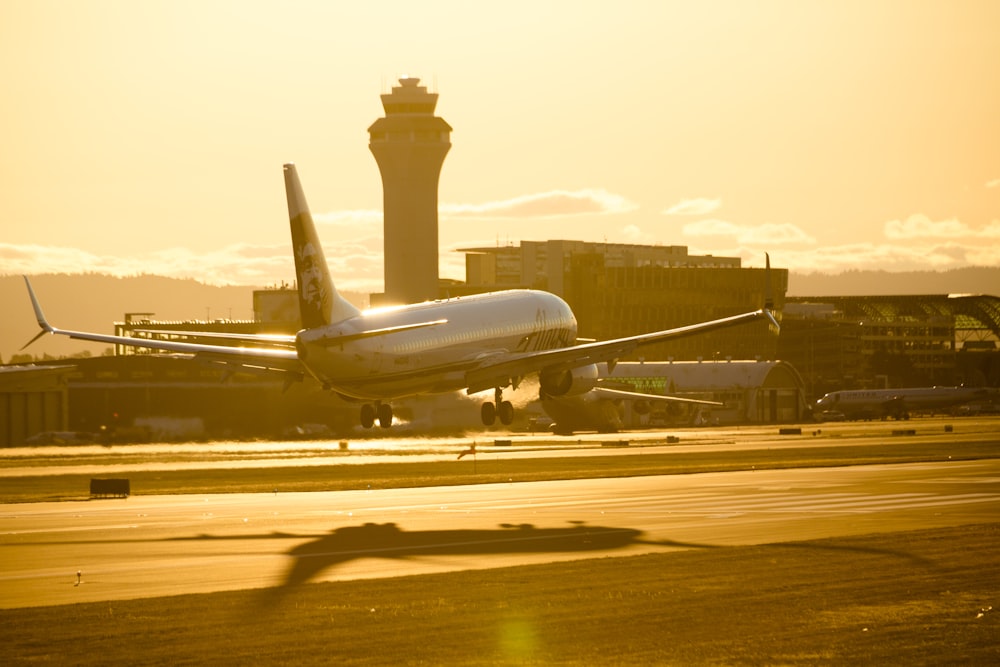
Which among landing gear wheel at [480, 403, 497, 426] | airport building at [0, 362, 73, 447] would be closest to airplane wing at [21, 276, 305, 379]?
landing gear wheel at [480, 403, 497, 426]

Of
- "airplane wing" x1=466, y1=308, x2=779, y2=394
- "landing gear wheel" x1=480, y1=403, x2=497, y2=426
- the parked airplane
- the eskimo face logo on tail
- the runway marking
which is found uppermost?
the eskimo face logo on tail

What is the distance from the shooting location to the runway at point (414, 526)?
35.7m

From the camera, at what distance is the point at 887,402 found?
191875 mm

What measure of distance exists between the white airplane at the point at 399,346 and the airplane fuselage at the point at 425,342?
2.0 inches

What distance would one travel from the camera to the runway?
35.7 m

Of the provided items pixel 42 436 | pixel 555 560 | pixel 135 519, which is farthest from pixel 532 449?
pixel 555 560

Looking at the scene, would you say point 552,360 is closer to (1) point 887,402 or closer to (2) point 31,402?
(2) point 31,402

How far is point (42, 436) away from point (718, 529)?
73.9 meters

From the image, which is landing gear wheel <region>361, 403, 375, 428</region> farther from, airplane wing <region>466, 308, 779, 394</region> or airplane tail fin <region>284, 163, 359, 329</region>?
airplane tail fin <region>284, 163, 359, 329</region>

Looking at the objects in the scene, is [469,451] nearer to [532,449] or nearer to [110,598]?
[532,449]

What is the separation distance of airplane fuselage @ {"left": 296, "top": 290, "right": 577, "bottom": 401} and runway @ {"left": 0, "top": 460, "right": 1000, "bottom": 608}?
5173mm

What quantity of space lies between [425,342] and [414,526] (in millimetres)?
18870

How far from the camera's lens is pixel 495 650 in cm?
2498

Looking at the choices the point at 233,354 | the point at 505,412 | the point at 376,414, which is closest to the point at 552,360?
the point at 505,412
